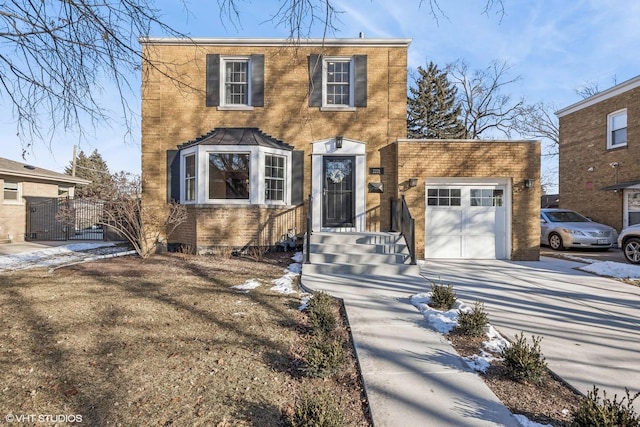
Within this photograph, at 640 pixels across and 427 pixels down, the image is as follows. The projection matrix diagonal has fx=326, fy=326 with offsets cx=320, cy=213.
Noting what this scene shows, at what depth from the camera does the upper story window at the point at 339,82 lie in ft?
31.9

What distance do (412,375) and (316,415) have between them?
3.82 feet

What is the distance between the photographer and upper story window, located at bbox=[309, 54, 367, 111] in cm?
973

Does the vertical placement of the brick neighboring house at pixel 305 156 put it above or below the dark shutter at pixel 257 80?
below

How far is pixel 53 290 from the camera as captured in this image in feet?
17.2

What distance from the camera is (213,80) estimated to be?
981 cm

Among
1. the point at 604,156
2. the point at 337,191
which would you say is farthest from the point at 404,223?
the point at 604,156

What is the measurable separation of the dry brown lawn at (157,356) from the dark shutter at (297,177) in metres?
4.54

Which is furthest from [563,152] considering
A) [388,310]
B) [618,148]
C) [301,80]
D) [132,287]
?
[132,287]

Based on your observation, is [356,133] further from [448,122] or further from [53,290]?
[448,122]

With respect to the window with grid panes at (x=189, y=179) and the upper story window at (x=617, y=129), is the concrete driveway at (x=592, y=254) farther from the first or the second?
the window with grid panes at (x=189, y=179)

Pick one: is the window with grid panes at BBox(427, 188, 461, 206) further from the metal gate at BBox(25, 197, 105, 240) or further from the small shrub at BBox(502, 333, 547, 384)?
the metal gate at BBox(25, 197, 105, 240)

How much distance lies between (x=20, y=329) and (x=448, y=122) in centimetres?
2959

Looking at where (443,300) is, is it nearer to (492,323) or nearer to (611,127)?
(492,323)

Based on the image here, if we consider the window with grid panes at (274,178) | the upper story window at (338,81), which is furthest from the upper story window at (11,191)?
the upper story window at (338,81)
